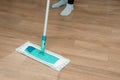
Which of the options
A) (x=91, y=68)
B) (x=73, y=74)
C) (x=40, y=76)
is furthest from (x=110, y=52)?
(x=40, y=76)

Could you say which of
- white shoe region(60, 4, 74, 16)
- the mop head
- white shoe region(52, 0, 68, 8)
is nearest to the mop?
the mop head

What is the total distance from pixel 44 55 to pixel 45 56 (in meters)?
0.01

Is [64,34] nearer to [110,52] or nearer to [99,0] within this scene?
[110,52]

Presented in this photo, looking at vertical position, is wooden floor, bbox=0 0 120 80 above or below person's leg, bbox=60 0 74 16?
below

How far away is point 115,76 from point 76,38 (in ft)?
1.73

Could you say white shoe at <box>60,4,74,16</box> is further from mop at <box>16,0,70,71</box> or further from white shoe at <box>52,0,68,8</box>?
mop at <box>16,0,70,71</box>

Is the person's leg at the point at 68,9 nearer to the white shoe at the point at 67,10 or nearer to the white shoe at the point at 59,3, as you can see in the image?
the white shoe at the point at 67,10

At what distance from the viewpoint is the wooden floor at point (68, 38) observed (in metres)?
1.43

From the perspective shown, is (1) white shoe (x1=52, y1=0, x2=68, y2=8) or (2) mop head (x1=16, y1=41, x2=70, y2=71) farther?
(1) white shoe (x1=52, y1=0, x2=68, y2=8)

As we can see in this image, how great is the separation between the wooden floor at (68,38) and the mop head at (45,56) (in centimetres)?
3

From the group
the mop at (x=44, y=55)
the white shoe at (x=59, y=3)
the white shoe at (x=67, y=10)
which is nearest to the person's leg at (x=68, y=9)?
the white shoe at (x=67, y=10)

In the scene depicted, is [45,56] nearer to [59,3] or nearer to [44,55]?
[44,55]

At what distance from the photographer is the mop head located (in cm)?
147

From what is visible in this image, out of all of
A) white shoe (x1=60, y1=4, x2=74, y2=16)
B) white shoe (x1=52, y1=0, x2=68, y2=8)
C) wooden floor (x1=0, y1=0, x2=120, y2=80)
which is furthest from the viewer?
white shoe (x1=52, y1=0, x2=68, y2=8)
